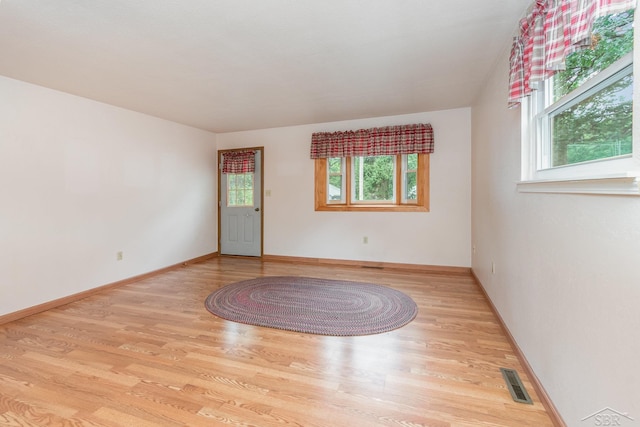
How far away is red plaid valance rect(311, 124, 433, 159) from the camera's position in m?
4.24

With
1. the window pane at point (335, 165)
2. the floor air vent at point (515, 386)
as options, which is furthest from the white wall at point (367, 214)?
the floor air vent at point (515, 386)

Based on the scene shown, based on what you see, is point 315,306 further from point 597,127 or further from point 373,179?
point 597,127

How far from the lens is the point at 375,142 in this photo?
Result: 444 centimetres

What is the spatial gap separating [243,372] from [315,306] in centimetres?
121

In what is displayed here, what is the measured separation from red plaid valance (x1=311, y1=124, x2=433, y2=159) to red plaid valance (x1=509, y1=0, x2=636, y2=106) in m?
2.22

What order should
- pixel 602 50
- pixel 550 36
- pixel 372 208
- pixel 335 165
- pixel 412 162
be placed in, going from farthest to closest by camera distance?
pixel 335 165, pixel 372 208, pixel 412 162, pixel 550 36, pixel 602 50

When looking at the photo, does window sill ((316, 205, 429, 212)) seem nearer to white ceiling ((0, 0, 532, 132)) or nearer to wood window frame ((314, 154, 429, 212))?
wood window frame ((314, 154, 429, 212))

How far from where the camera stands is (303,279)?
4012 millimetres

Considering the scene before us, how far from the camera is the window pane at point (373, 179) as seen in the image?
4547mm

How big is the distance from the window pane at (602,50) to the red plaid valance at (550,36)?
7 centimetres

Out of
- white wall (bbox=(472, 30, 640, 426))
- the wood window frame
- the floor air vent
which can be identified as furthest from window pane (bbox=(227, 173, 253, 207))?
the floor air vent

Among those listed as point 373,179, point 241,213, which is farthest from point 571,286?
point 241,213

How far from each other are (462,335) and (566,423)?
1.03 meters

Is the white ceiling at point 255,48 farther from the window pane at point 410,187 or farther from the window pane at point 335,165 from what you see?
the window pane at point 335,165
